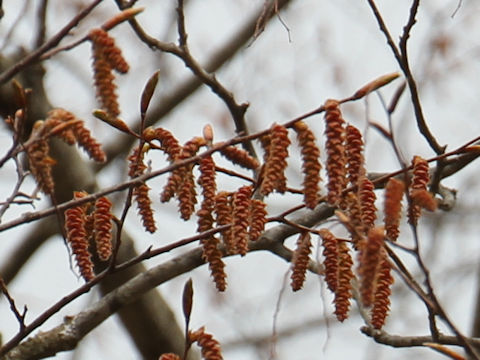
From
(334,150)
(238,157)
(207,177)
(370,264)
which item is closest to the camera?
(370,264)

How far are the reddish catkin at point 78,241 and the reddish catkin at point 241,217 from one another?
253mm

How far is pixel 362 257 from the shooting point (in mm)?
1285

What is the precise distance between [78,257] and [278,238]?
762 millimetres

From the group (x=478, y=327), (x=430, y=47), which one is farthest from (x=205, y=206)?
(x=430, y=47)

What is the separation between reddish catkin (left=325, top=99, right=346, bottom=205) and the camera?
1405mm

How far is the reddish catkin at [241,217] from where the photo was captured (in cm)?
151

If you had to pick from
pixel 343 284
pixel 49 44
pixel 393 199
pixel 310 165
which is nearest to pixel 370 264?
pixel 393 199

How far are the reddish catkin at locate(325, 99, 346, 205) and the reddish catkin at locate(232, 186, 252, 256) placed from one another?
18 centimetres

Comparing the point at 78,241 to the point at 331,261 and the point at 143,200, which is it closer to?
the point at 143,200

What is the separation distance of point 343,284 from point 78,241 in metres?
0.45

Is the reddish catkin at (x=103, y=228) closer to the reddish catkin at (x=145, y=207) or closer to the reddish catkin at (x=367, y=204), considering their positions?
the reddish catkin at (x=145, y=207)

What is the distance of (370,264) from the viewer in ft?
4.12

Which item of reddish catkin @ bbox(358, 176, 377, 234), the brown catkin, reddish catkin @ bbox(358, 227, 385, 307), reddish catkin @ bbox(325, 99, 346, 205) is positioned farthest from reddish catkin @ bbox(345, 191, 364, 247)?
the brown catkin

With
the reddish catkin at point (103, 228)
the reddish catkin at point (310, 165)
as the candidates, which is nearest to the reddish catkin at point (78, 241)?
the reddish catkin at point (103, 228)
